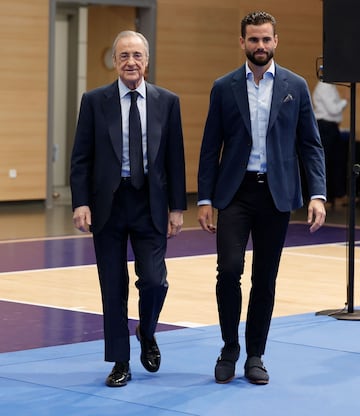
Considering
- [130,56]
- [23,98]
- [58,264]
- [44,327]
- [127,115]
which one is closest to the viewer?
[130,56]

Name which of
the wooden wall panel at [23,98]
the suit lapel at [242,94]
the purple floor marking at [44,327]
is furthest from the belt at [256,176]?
the wooden wall panel at [23,98]

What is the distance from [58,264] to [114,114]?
418 centimetres

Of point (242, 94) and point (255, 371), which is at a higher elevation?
point (242, 94)

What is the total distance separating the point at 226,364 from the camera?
5.41 meters

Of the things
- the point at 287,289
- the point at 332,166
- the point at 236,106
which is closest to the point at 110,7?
the point at 332,166

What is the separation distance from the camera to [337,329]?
6840mm

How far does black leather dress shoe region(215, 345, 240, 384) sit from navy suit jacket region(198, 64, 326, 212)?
0.64m

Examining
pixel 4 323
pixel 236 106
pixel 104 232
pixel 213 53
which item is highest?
pixel 213 53

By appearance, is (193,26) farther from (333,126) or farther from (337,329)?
(337,329)

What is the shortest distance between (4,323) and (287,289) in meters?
2.25

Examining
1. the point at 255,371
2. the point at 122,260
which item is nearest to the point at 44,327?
the point at 122,260

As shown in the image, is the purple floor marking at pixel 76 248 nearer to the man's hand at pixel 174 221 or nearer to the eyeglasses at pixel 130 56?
the man's hand at pixel 174 221

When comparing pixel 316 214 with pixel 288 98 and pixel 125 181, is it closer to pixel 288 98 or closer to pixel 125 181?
pixel 288 98

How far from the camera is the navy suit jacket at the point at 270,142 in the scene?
5.34 m
